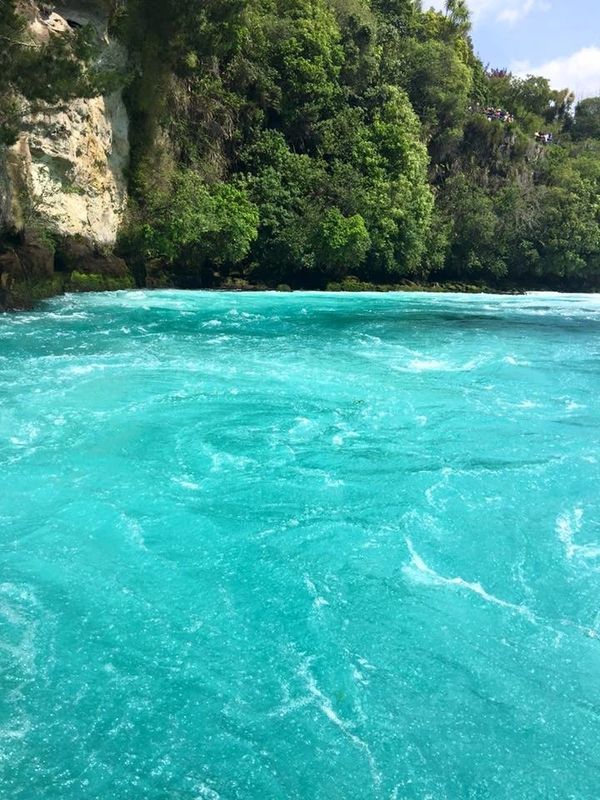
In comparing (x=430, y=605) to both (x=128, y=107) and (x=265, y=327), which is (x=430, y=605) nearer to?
(x=265, y=327)

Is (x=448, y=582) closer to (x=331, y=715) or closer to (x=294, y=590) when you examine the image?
(x=294, y=590)

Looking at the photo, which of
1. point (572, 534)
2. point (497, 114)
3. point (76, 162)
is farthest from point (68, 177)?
point (497, 114)

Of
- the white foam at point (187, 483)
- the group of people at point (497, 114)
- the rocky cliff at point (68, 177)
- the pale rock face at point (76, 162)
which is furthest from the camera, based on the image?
the group of people at point (497, 114)

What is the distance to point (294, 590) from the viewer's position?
5.18 m

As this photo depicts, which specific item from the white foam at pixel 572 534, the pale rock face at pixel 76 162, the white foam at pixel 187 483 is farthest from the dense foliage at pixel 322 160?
the white foam at pixel 572 534

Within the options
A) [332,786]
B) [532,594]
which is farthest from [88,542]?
[532,594]

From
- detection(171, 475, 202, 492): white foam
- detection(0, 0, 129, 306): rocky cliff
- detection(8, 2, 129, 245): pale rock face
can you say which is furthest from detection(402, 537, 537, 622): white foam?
detection(8, 2, 129, 245): pale rock face

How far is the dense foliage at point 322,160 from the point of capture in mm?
23516

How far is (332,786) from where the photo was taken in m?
3.44

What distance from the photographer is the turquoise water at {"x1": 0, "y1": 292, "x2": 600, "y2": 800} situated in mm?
3604

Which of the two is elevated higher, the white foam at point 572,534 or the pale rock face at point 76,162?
the pale rock face at point 76,162

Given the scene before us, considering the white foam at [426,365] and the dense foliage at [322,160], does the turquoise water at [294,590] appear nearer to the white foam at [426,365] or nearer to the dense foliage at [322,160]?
the white foam at [426,365]

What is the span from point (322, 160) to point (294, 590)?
Result: 28.3 meters

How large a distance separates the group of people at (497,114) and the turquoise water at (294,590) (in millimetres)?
40205
